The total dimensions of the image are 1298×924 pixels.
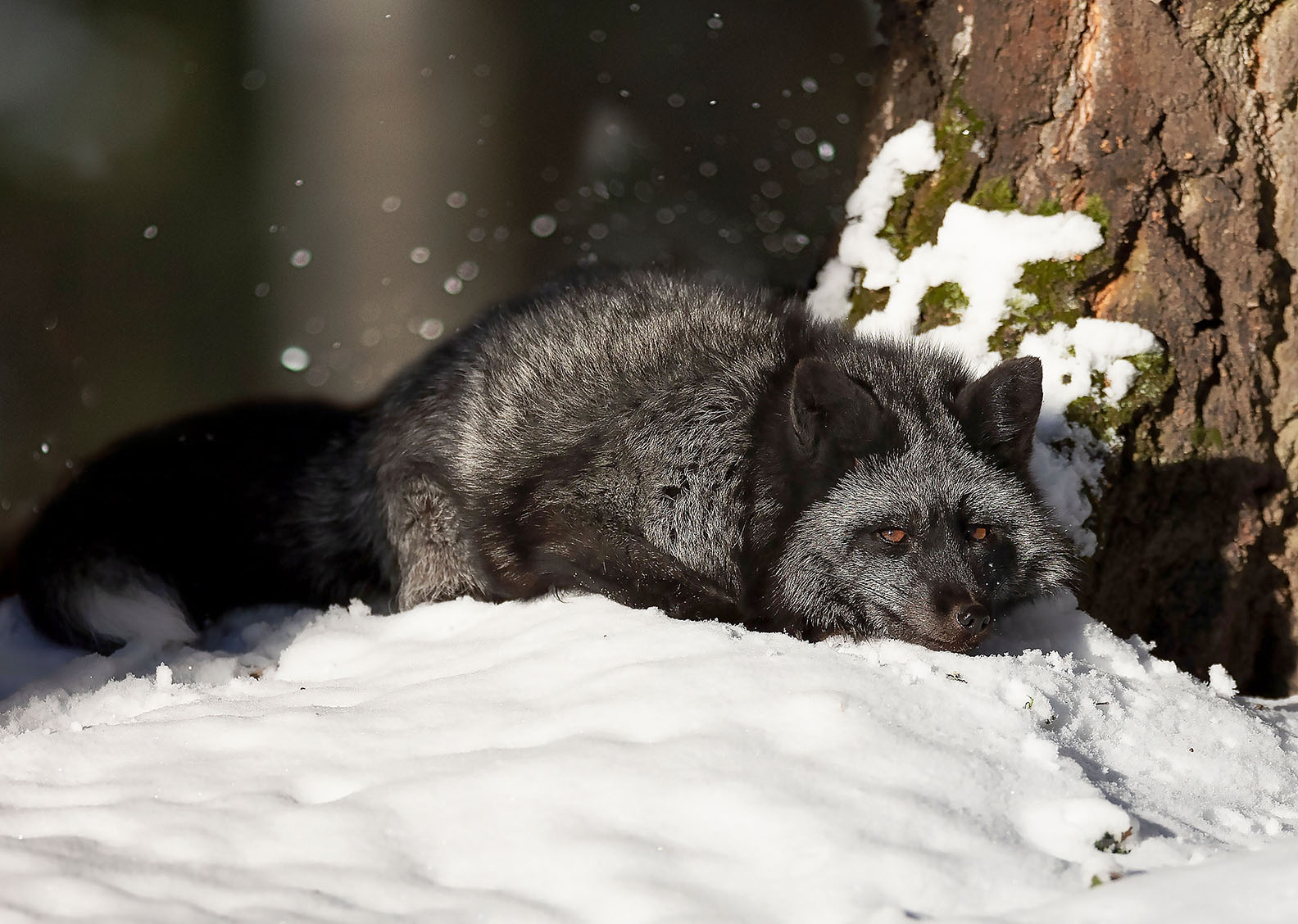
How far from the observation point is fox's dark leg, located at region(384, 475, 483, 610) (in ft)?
14.6

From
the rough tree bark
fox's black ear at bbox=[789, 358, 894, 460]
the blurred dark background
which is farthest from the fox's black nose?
the blurred dark background

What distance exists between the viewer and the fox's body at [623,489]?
3.69 metres

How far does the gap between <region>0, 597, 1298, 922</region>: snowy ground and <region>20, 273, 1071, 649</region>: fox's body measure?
1.21 ft

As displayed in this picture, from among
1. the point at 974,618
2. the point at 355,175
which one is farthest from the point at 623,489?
the point at 355,175

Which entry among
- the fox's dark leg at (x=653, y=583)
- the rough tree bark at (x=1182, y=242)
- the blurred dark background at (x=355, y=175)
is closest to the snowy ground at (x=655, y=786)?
the fox's dark leg at (x=653, y=583)

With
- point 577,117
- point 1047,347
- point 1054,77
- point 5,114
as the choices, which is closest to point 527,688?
point 1047,347

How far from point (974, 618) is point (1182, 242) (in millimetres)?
2460

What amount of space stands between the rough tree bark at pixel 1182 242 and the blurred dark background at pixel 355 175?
1.24 m

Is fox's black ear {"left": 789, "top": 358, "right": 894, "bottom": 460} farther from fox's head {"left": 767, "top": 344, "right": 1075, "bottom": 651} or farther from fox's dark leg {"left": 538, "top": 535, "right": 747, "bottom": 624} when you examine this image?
fox's dark leg {"left": 538, "top": 535, "right": 747, "bottom": 624}

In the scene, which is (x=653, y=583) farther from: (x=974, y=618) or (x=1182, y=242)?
(x=1182, y=242)

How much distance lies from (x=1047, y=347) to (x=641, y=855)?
342cm

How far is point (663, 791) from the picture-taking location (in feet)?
8.04

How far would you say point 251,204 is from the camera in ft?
20.1

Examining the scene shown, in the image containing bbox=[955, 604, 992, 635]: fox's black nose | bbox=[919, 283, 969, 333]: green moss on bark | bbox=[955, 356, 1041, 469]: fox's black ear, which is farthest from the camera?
bbox=[919, 283, 969, 333]: green moss on bark
